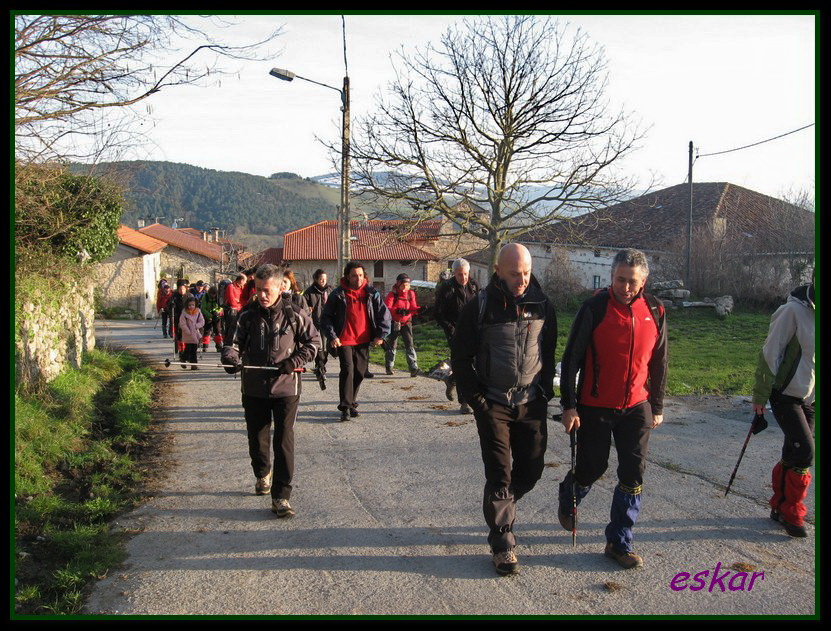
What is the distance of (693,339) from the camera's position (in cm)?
1928

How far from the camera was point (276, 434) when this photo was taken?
527 centimetres

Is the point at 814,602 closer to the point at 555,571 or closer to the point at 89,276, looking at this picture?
the point at 555,571

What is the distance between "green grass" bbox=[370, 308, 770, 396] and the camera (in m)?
11.6

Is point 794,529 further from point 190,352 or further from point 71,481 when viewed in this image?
point 190,352

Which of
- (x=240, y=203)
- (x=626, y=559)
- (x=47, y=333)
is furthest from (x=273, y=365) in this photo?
(x=240, y=203)

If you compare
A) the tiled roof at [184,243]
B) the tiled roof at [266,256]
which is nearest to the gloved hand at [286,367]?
the tiled roof at [184,243]

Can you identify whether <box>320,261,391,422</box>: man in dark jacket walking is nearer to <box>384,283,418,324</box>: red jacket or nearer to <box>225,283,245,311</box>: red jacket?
<box>384,283,418,324</box>: red jacket

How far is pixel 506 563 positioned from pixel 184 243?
55709 millimetres

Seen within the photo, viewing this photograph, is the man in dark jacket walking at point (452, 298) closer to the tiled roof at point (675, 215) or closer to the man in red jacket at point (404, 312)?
the man in red jacket at point (404, 312)

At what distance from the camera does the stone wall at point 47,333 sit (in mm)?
8188

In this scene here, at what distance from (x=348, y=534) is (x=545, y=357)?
1.86 metres

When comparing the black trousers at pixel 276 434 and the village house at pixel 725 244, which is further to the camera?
the village house at pixel 725 244

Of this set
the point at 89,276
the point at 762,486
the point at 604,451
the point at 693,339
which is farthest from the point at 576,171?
the point at 604,451

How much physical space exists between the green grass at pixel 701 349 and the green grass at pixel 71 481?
5441 millimetres
